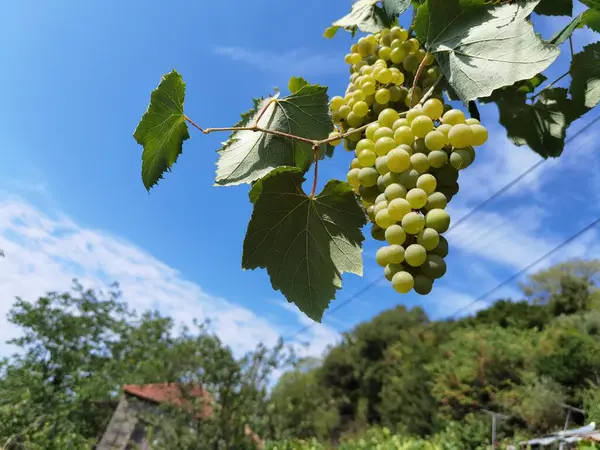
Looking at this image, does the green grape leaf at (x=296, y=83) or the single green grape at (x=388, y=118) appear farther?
the green grape leaf at (x=296, y=83)

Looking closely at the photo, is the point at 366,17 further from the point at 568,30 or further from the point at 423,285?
the point at 423,285

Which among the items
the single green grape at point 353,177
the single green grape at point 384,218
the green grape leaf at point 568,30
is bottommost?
the single green grape at point 384,218

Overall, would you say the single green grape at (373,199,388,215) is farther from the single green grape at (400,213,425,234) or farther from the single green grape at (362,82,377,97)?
the single green grape at (362,82,377,97)

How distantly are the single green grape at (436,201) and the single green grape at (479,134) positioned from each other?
0.22 feet

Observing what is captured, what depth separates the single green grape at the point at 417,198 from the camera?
489mm

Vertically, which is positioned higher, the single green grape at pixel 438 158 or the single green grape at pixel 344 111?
the single green grape at pixel 344 111

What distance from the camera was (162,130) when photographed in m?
0.63

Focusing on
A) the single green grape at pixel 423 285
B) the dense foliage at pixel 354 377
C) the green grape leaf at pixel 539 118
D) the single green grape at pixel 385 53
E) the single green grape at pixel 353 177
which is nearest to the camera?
the single green grape at pixel 423 285

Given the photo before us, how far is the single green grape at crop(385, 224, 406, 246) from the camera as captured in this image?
0.49 m

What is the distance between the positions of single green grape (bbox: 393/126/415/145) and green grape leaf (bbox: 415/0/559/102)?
62 mm

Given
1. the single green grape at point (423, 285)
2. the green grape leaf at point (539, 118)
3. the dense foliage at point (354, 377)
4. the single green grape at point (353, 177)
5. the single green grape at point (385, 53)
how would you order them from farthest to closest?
1. the dense foliage at point (354, 377)
2. the green grape leaf at point (539, 118)
3. the single green grape at point (385, 53)
4. the single green grape at point (353, 177)
5. the single green grape at point (423, 285)

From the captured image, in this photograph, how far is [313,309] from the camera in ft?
1.86

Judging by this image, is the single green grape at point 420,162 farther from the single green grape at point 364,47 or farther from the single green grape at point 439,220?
the single green grape at point 364,47

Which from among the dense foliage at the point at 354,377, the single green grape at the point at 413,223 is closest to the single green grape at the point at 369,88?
the single green grape at the point at 413,223
